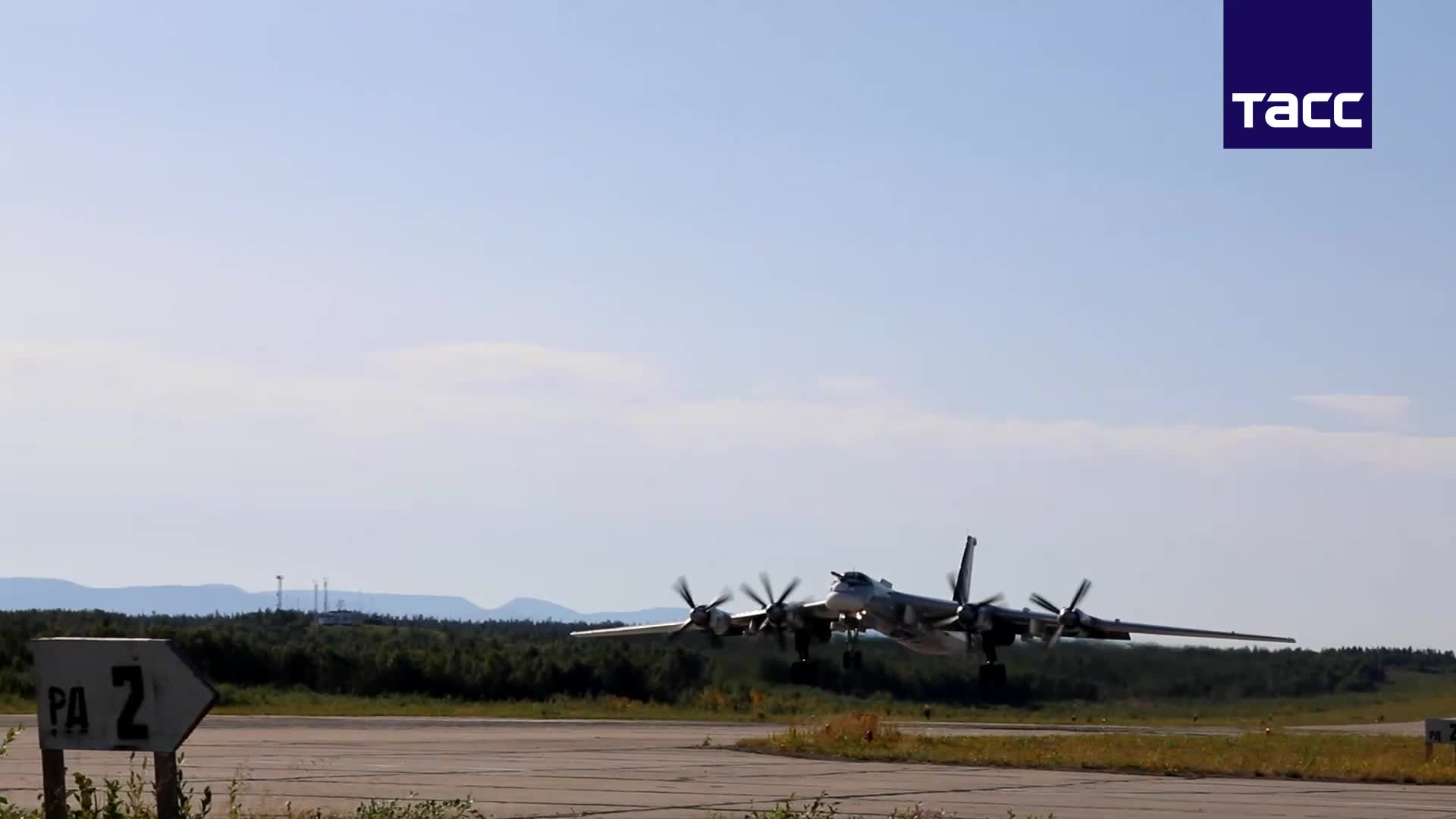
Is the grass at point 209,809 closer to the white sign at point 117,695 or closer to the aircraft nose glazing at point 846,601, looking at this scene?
the white sign at point 117,695

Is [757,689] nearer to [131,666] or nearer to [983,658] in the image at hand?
[983,658]

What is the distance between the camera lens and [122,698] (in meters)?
10.9

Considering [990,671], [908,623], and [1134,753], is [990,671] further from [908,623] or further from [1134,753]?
[1134,753]

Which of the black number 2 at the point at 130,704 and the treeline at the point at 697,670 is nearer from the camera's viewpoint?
the black number 2 at the point at 130,704

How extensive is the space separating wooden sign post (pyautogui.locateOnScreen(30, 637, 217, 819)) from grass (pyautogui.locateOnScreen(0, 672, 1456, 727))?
1597 inches

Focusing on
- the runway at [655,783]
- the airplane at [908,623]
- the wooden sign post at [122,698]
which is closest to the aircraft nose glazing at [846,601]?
the airplane at [908,623]

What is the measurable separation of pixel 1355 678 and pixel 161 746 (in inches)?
2596

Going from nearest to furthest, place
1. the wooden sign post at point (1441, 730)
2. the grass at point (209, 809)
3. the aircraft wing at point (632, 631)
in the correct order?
the grass at point (209, 809) → the wooden sign post at point (1441, 730) → the aircraft wing at point (632, 631)

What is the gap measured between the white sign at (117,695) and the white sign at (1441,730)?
2333cm

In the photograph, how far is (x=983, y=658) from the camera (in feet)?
201

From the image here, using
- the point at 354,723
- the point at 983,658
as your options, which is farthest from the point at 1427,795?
the point at 983,658

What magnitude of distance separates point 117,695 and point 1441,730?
23.9 m

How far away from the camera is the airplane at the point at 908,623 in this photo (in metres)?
54.2

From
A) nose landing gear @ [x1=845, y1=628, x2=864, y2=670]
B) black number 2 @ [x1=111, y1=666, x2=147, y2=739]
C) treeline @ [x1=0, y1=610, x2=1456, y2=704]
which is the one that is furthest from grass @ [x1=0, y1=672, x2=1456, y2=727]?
black number 2 @ [x1=111, y1=666, x2=147, y2=739]
